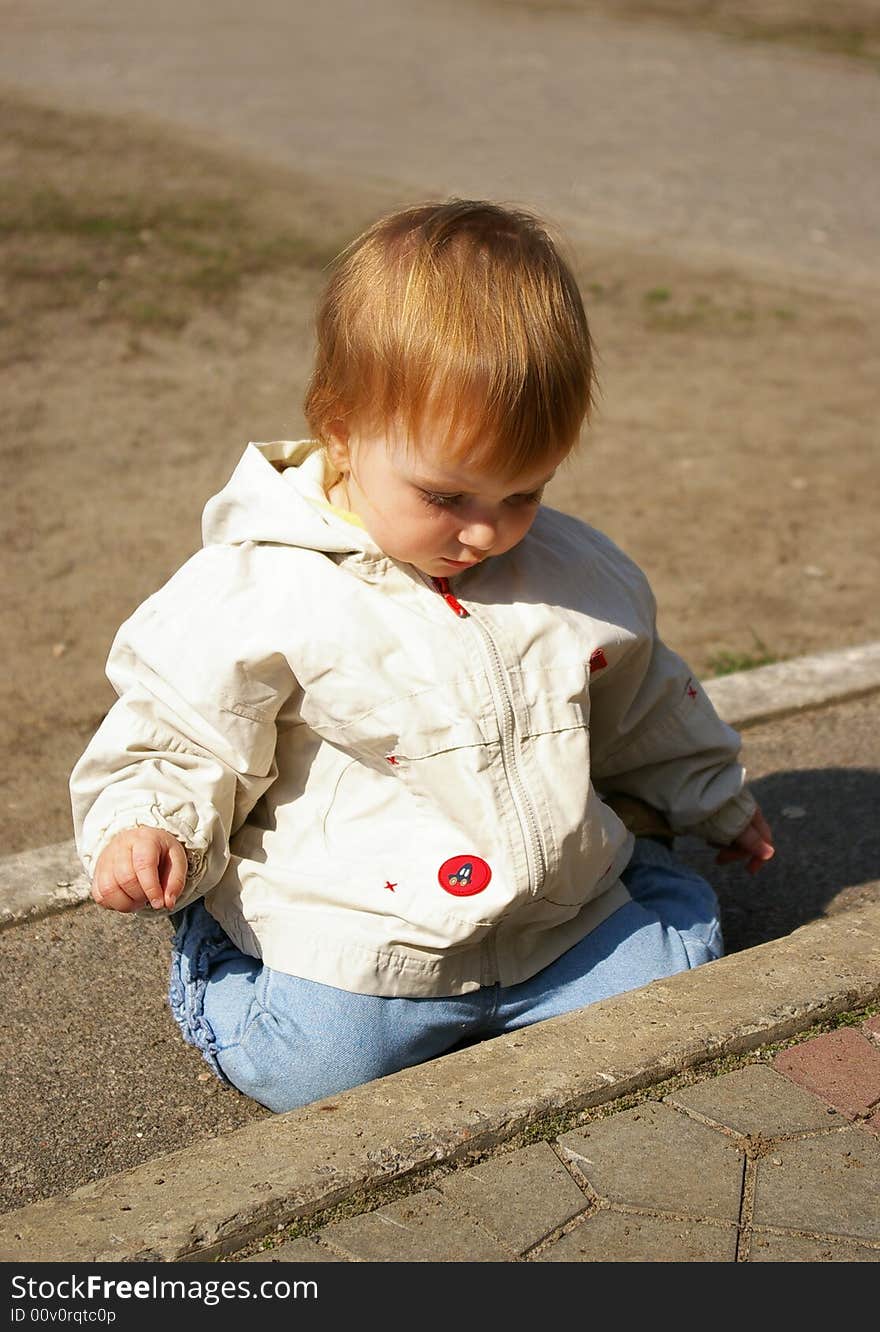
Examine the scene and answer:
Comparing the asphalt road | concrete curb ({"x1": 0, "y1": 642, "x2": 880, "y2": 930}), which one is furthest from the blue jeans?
the asphalt road

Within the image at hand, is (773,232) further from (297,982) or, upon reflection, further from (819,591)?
(297,982)

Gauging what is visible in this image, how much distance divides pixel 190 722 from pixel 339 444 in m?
0.45

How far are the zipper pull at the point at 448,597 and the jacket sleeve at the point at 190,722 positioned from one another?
251 mm

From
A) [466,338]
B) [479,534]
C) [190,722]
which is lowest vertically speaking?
[190,722]

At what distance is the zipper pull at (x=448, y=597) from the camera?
2361 millimetres

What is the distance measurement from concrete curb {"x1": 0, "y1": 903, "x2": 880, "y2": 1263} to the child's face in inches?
26.2

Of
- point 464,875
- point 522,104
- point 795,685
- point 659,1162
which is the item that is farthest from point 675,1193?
point 522,104

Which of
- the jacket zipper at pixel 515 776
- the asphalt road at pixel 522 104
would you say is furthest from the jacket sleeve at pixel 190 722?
the asphalt road at pixel 522 104

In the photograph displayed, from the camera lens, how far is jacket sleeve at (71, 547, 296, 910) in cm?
227

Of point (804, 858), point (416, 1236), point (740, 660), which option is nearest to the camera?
point (416, 1236)

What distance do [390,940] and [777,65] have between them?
1172 centimetres

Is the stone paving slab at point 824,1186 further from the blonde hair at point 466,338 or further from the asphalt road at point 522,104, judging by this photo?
the asphalt road at point 522,104

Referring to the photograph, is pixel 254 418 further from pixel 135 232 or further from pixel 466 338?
pixel 466 338

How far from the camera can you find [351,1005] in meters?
2.36
